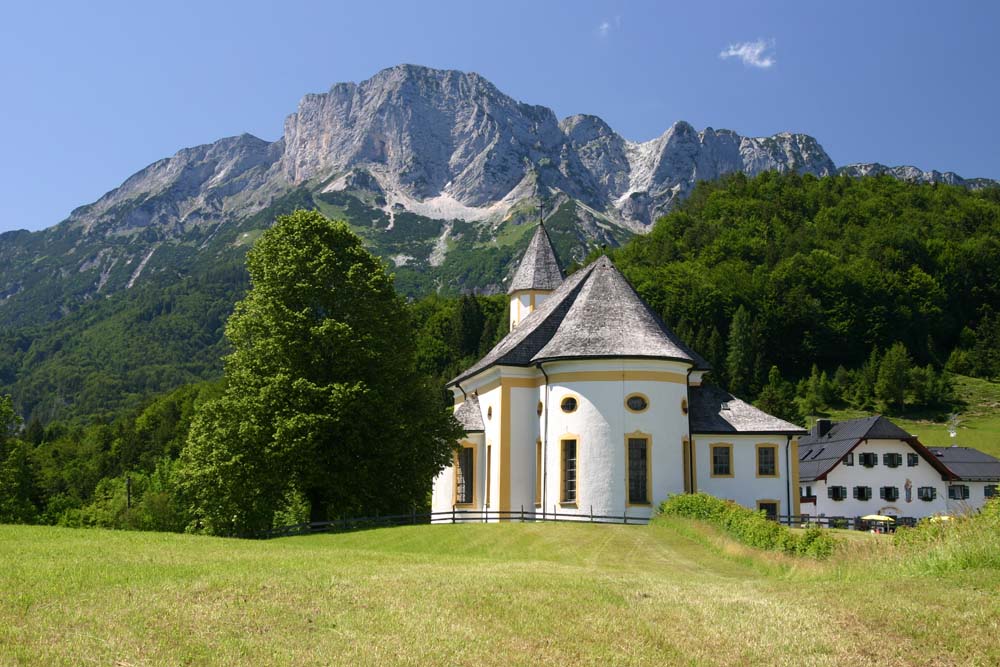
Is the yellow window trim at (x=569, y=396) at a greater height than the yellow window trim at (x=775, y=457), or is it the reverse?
the yellow window trim at (x=569, y=396)

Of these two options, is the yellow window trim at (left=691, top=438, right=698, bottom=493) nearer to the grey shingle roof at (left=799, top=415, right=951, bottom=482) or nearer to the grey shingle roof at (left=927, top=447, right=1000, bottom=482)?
the grey shingle roof at (left=799, top=415, right=951, bottom=482)

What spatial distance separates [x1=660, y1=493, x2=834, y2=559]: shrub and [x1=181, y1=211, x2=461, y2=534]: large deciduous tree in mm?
10146

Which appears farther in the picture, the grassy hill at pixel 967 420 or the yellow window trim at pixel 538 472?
the grassy hill at pixel 967 420

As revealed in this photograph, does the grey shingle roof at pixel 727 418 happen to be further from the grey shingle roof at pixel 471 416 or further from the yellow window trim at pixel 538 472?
the grey shingle roof at pixel 471 416

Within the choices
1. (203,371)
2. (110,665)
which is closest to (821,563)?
(110,665)

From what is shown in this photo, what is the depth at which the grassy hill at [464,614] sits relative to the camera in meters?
11.1

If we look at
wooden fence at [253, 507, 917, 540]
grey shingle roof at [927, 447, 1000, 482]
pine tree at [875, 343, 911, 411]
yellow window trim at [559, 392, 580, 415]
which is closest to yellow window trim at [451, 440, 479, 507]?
wooden fence at [253, 507, 917, 540]

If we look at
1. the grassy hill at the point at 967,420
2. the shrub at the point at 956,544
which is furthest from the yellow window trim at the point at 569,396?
the grassy hill at the point at 967,420

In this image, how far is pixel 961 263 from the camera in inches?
4584

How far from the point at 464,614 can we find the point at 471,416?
2646 centimetres

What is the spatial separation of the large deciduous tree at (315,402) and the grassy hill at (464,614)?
12.6m

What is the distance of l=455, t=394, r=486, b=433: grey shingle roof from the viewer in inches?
1526

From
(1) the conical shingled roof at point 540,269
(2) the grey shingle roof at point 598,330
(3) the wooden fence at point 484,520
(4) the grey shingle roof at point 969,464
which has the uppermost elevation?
(1) the conical shingled roof at point 540,269

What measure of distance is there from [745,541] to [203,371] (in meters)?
188
